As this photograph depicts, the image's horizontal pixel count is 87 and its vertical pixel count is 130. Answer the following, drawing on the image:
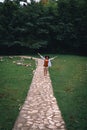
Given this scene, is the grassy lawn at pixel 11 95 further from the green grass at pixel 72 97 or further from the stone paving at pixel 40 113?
the green grass at pixel 72 97

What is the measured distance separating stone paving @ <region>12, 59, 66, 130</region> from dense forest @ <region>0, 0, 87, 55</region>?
1076 inches

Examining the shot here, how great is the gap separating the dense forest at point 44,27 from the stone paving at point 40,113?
27.3 m

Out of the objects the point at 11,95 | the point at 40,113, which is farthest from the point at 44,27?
the point at 40,113

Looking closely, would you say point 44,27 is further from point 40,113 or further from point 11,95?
point 40,113

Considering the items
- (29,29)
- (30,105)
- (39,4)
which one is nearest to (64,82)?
(30,105)

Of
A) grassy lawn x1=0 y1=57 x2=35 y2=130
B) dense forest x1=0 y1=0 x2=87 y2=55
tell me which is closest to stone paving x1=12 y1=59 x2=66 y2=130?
grassy lawn x1=0 y1=57 x2=35 y2=130

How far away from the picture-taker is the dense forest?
140ft

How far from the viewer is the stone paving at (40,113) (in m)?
9.65

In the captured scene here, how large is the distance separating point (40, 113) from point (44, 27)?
33.6 metres

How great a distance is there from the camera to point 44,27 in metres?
43.7

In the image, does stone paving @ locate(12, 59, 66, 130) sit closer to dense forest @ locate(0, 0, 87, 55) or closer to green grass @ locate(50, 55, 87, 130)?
green grass @ locate(50, 55, 87, 130)

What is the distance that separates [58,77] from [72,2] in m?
26.8

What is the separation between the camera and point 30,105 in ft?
40.2

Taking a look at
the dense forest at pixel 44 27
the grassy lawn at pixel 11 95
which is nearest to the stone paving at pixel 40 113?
the grassy lawn at pixel 11 95
